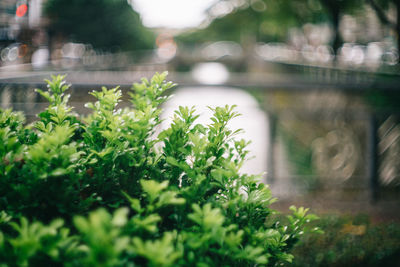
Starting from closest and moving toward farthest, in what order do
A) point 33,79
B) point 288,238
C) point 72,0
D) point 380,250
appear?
point 288,238 → point 380,250 → point 33,79 → point 72,0

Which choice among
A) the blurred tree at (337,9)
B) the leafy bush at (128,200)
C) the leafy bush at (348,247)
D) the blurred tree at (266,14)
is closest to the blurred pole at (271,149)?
the leafy bush at (348,247)

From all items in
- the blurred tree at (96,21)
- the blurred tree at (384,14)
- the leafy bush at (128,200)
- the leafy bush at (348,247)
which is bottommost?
the leafy bush at (348,247)

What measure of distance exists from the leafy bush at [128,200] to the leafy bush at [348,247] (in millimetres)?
1434

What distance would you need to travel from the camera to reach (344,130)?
572 centimetres

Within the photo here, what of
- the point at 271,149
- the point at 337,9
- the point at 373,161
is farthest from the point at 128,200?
the point at 337,9

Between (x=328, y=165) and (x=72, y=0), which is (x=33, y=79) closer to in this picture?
(x=328, y=165)

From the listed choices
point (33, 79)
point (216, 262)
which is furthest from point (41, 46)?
point (216, 262)

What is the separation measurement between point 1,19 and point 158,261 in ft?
46.7

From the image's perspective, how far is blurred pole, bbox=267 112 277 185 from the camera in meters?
4.92

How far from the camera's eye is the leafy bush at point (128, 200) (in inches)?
45.8

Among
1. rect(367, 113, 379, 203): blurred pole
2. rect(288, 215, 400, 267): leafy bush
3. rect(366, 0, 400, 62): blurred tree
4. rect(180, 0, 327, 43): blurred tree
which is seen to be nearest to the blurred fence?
rect(367, 113, 379, 203): blurred pole

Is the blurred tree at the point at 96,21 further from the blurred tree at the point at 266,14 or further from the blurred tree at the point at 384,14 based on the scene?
the blurred tree at the point at 384,14

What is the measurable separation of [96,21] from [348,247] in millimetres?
23463

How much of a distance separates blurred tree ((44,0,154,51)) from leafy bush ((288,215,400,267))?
19568 millimetres
